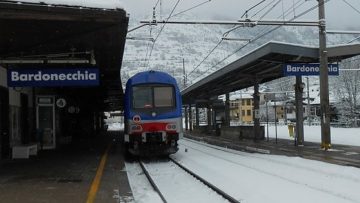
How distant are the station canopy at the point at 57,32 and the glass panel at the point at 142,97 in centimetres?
182

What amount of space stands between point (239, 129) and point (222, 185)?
25153mm

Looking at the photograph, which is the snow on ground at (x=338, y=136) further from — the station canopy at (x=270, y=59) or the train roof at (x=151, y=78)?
the train roof at (x=151, y=78)

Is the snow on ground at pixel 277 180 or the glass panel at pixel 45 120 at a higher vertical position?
the glass panel at pixel 45 120

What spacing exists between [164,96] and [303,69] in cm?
709

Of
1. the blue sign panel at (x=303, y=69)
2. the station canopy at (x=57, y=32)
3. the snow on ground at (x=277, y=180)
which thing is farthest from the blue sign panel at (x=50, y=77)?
the blue sign panel at (x=303, y=69)

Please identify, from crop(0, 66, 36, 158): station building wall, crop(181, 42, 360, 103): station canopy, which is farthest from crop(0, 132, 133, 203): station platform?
crop(181, 42, 360, 103): station canopy

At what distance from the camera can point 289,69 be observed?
24766 millimetres

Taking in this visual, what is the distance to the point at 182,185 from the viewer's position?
13781 mm

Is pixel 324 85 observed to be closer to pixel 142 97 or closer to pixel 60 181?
pixel 142 97

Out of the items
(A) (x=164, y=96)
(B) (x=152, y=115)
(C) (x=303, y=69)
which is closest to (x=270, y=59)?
(C) (x=303, y=69)

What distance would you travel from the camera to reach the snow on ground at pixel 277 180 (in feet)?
35.7

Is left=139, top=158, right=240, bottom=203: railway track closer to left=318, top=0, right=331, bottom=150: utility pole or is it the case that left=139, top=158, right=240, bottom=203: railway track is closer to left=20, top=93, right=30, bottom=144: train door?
left=318, top=0, right=331, bottom=150: utility pole

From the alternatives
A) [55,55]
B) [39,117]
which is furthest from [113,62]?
[55,55]

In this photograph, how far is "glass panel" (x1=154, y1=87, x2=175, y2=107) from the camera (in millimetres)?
21344
